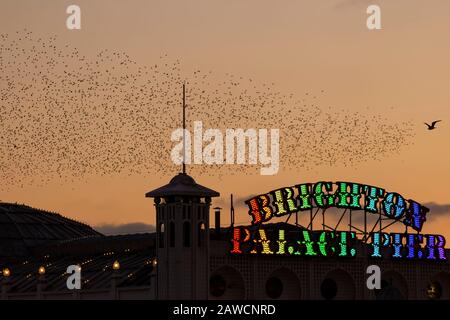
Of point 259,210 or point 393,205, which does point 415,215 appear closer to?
point 393,205

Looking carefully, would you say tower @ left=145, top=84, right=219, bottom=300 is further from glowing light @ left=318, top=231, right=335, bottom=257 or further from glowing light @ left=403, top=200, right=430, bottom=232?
glowing light @ left=403, top=200, right=430, bottom=232

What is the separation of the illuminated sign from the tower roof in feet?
14.1

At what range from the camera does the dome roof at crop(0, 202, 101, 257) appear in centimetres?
15375

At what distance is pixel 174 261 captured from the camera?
106500mm

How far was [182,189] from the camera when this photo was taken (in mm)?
106750

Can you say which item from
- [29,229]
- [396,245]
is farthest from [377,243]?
[29,229]

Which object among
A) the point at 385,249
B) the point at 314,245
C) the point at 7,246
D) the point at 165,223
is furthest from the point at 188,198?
the point at 7,246

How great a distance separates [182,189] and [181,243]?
4.15 meters
